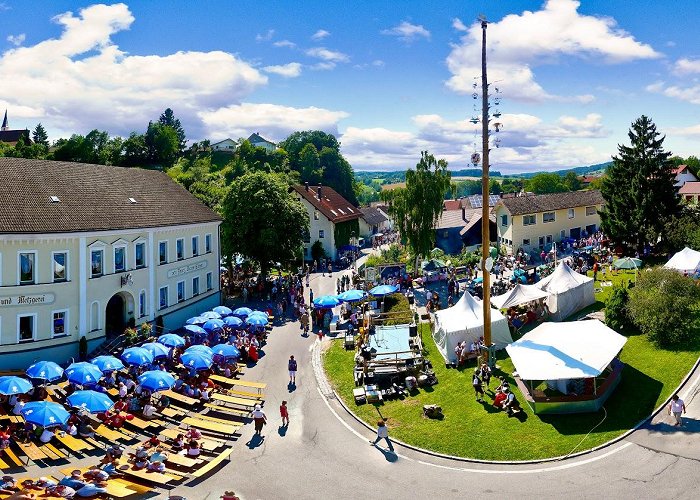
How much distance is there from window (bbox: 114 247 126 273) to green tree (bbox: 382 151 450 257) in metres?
25.2

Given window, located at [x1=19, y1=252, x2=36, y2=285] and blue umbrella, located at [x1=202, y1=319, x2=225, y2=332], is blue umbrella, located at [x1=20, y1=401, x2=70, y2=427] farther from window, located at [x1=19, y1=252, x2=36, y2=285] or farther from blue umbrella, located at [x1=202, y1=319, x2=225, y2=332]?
blue umbrella, located at [x1=202, y1=319, x2=225, y2=332]

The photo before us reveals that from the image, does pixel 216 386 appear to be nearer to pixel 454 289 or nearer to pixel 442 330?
pixel 442 330

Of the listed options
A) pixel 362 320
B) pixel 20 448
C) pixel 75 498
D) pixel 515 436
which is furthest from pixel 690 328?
pixel 20 448

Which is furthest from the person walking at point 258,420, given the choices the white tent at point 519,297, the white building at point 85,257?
the white tent at point 519,297

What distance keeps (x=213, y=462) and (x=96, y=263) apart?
18120mm

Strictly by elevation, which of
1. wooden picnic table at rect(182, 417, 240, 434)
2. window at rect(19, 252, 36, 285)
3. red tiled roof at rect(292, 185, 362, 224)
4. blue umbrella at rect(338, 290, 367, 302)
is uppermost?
red tiled roof at rect(292, 185, 362, 224)

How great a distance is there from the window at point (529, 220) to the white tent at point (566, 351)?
3878 cm

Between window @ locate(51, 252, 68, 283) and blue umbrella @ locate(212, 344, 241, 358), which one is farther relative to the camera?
window @ locate(51, 252, 68, 283)

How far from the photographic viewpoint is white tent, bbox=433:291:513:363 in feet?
98.0

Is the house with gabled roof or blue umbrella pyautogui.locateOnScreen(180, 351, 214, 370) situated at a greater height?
the house with gabled roof

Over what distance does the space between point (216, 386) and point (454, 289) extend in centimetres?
2152

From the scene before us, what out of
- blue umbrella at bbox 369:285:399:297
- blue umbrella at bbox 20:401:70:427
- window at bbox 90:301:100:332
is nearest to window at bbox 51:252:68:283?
window at bbox 90:301:100:332

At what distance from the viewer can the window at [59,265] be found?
31.3m


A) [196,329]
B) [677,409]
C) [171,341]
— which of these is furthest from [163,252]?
[677,409]
